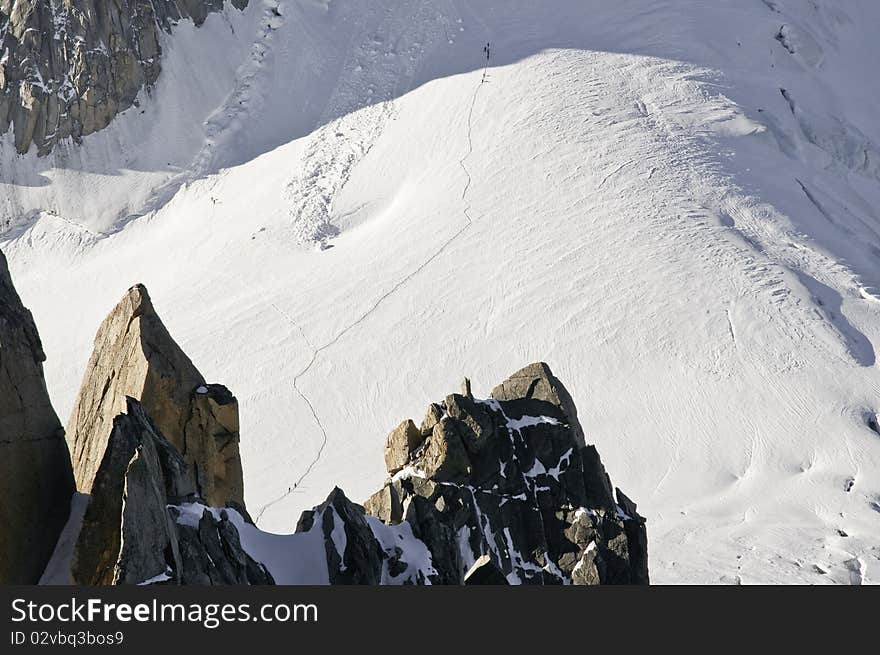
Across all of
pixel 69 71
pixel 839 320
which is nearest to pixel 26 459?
pixel 839 320

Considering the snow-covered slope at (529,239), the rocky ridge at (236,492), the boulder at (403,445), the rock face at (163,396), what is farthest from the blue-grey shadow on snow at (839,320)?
the rock face at (163,396)

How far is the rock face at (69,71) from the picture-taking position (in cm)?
6912

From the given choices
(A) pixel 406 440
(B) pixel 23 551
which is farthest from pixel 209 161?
(B) pixel 23 551

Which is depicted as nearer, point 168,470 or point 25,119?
point 168,470

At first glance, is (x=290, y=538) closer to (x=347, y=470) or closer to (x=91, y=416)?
(x=91, y=416)

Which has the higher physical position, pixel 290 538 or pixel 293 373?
pixel 293 373

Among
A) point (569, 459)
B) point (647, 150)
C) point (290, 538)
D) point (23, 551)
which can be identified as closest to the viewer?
→ point (23, 551)

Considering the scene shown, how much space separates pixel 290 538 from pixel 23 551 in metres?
5.64

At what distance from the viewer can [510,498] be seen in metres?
26.6

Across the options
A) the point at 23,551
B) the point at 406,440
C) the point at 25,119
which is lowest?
the point at 23,551

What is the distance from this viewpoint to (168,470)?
714 inches

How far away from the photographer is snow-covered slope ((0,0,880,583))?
39.8 meters

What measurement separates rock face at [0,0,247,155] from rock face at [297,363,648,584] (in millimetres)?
46637

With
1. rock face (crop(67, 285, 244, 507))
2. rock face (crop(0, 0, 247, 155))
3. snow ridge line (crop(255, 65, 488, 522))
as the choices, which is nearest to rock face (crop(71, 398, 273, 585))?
rock face (crop(67, 285, 244, 507))
